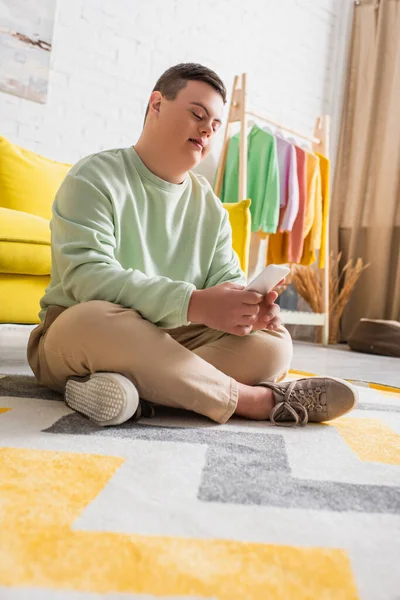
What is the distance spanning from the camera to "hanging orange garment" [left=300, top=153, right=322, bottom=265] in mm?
3256

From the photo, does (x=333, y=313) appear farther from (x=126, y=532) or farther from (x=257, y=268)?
(x=126, y=532)

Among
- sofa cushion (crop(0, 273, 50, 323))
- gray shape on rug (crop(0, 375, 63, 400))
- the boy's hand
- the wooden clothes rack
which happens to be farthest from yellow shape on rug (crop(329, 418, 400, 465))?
the wooden clothes rack

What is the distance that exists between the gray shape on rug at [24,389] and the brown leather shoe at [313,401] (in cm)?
47

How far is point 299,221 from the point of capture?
3221 millimetres

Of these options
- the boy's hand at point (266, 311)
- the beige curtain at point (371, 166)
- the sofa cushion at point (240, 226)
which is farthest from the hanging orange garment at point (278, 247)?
the boy's hand at point (266, 311)

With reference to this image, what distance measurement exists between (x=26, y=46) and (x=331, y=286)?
92.6 inches

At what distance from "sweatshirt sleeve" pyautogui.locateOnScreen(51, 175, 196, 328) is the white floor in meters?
0.58

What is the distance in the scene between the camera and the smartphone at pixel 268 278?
3.20 ft

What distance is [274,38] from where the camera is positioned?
12.1ft

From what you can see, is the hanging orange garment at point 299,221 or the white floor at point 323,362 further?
the hanging orange garment at point 299,221

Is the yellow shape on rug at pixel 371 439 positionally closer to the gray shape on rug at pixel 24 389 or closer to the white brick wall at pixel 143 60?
the gray shape on rug at pixel 24 389

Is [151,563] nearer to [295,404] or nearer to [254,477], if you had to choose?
[254,477]

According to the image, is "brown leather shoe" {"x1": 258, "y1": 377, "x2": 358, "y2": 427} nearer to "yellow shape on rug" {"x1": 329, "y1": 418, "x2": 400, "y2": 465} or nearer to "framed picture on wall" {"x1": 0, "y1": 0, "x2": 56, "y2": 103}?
"yellow shape on rug" {"x1": 329, "y1": 418, "x2": 400, "y2": 465}

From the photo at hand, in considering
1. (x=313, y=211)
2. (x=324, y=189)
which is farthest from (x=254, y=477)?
(x=324, y=189)
